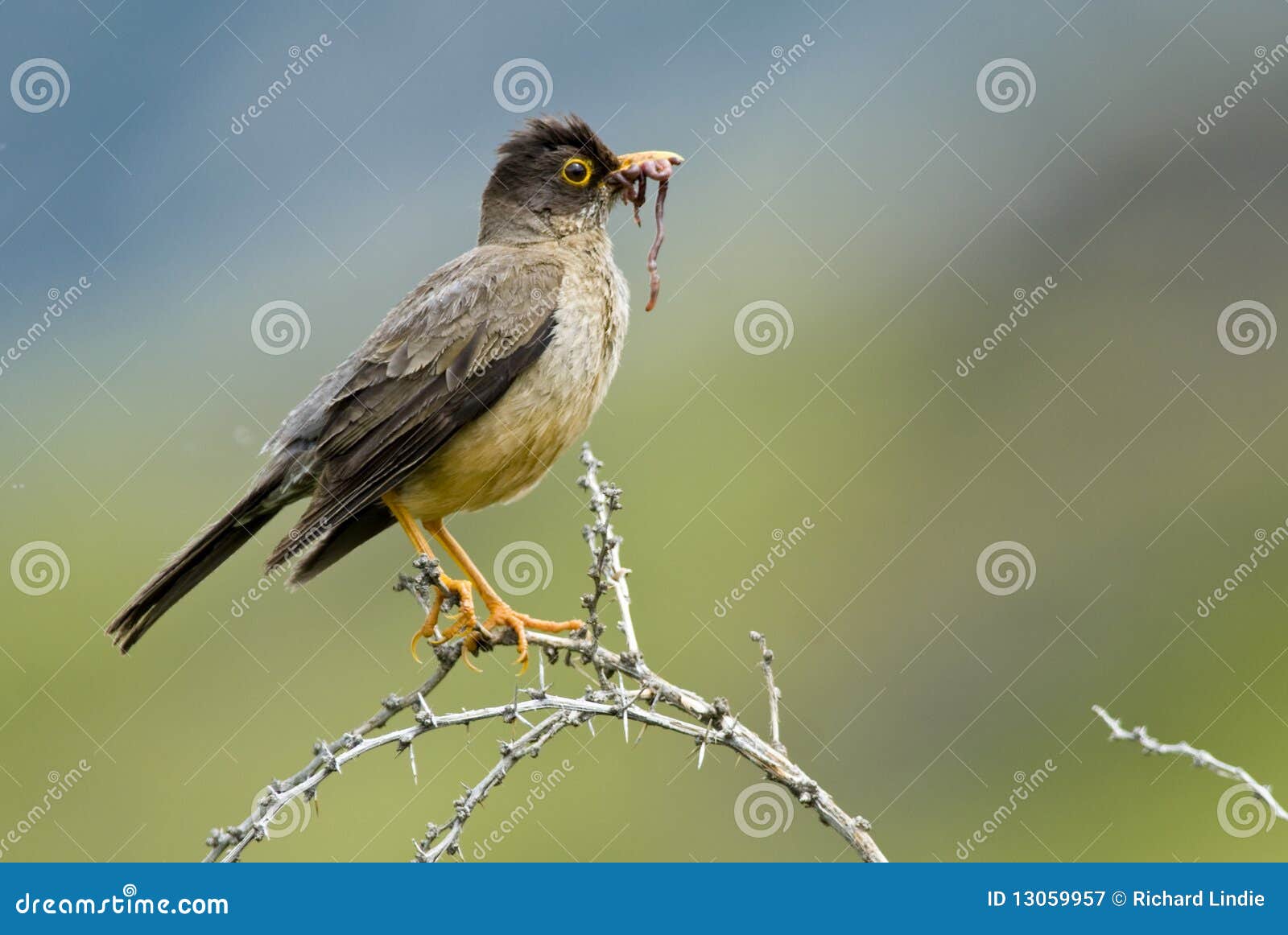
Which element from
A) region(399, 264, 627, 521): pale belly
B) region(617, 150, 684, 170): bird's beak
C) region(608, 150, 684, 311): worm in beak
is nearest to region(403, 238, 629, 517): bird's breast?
region(399, 264, 627, 521): pale belly

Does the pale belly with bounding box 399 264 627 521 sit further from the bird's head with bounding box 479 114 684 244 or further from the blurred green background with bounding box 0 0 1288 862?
the blurred green background with bounding box 0 0 1288 862

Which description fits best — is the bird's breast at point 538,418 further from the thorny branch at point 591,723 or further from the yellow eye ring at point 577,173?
the thorny branch at point 591,723

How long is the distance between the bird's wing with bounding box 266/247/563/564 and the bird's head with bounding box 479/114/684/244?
1.29 ft

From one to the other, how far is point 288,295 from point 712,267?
1487 cm

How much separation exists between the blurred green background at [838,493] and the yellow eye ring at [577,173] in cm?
221

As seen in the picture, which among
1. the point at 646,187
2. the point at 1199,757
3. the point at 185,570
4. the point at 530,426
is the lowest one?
the point at 185,570

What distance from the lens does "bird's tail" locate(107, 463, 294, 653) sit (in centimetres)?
586

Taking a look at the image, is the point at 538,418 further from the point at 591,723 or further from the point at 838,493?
the point at 838,493

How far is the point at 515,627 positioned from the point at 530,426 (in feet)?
2.90

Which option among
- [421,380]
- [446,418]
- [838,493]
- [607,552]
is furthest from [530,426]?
[838,493]

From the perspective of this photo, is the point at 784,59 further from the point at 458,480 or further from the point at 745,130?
the point at 745,130

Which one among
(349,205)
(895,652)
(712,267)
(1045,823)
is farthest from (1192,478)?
(349,205)

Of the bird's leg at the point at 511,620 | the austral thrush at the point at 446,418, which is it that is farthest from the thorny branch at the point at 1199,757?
the austral thrush at the point at 446,418

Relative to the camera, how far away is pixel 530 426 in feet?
19.7
